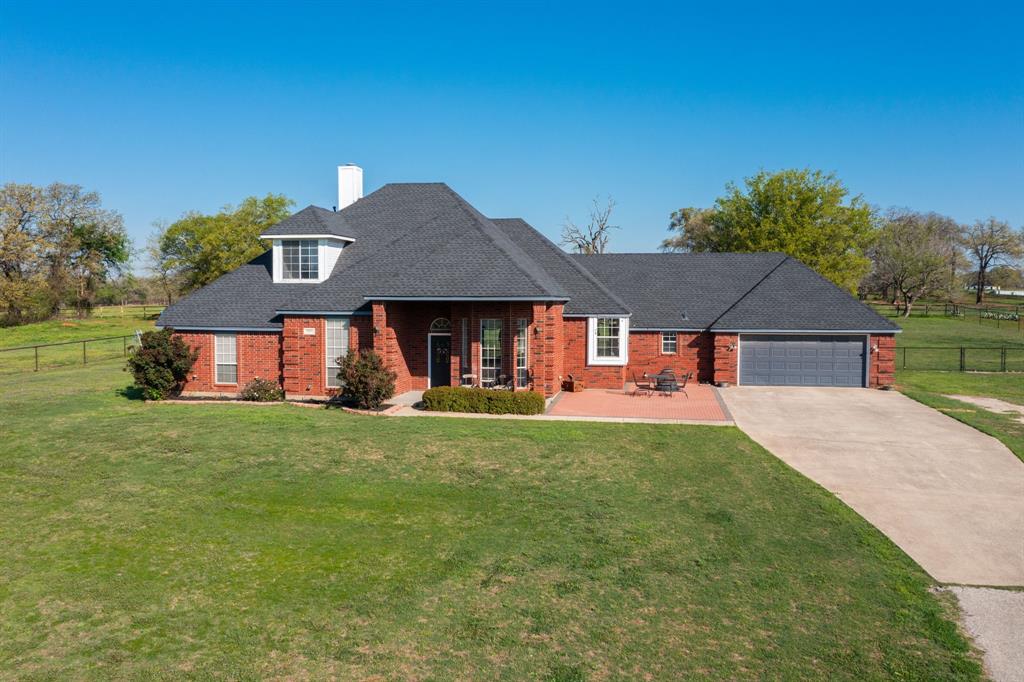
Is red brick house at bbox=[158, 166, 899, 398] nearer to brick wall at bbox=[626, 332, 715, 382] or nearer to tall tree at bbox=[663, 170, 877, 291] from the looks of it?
brick wall at bbox=[626, 332, 715, 382]

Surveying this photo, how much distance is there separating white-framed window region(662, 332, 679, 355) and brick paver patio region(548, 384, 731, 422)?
271cm

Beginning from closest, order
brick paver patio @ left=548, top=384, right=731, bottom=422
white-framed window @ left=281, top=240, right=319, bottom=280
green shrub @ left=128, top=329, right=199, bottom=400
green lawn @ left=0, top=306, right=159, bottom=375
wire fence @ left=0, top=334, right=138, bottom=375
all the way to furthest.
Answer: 1. brick paver patio @ left=548, top=384, right=731, bottom=422
2. green shrub @ left=128, top=329, right=199, bottom=400
3. white-framed window @ left=281, top=240, right=319, bottom=280
4. wire fence @ left=0, top=334, right=138, bottom=375
5. green lawn @ left=0, top=306, right=159, bottom=375

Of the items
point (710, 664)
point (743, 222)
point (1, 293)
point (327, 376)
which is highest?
point (743, 222)

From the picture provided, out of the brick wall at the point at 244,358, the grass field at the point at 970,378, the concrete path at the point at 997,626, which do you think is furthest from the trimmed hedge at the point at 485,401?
the concrete path at the point at 997,626

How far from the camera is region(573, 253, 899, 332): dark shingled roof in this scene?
27.0 meters

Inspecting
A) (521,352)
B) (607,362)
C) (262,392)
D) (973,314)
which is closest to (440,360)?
(521,352)

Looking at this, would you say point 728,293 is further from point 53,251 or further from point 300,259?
point 53,251

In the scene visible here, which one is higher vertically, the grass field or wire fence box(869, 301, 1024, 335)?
wire fence box(869, 301, 1024, 335)

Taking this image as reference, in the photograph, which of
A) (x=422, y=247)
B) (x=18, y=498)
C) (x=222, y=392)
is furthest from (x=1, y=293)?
(x=18, y=498)

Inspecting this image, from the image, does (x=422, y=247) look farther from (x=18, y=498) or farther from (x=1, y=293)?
(x=1, y=293)

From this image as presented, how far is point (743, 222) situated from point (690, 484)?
4324 cm

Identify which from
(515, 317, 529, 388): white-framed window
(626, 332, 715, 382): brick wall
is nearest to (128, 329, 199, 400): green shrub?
(515, 317, 529, 388): white-framed window

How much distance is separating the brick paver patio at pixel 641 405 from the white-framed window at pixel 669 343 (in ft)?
8.91

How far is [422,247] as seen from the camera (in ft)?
79.9
